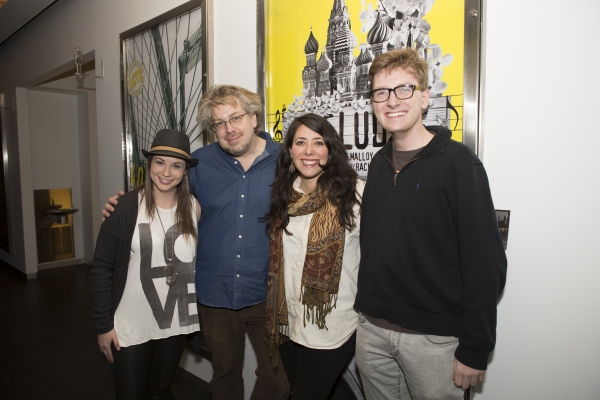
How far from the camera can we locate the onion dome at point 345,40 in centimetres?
168

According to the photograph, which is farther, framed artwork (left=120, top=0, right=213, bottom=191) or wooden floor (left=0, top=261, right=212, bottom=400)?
wooden floor (left=0, top=261, right=212, bottom=400)

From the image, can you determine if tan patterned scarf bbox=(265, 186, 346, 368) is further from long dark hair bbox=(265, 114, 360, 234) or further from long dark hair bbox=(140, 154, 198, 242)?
long dark hair bbox=(140, 154, 198, 242)

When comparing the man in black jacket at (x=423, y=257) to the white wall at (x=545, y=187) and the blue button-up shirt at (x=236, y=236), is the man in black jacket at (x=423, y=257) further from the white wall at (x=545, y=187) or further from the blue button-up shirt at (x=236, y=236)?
the blue button-up shirt at (x=236, y=236)

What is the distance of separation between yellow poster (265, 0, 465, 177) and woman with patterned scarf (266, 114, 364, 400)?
259 millimetres

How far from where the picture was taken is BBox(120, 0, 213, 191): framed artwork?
2.38 metres

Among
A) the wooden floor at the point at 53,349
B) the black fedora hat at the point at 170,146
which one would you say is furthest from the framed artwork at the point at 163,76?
the wooden floor at the point at 53,349

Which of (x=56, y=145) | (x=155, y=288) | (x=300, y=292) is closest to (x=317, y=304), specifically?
(x=300, y=292)

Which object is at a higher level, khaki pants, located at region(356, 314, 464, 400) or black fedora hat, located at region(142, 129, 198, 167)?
black fedora hat, located at region(142, 129, 198, 167)

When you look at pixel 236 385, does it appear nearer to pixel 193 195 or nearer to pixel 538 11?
pixel 193 195

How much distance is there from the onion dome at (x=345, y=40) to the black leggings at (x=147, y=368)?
1.48 meters

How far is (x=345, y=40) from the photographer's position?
1.70 m

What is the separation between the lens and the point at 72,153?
603cm

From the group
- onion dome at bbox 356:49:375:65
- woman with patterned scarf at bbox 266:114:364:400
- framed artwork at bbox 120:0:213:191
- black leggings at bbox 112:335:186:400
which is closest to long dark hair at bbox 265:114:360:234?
woman with patterned scarf at bbox 266:114:364:400

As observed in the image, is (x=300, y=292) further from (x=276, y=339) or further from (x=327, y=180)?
(x=327, y=180)
